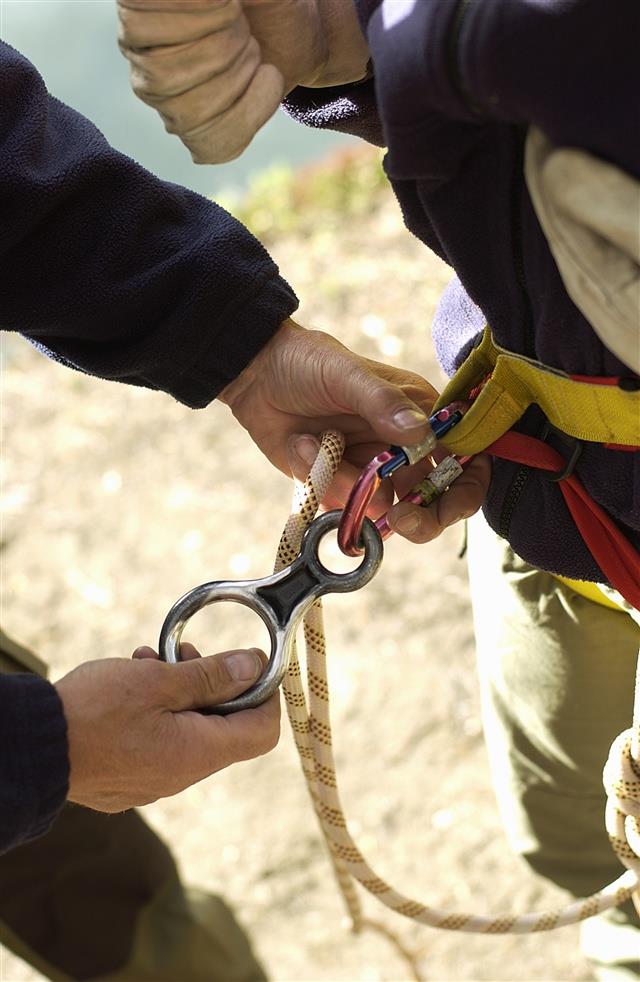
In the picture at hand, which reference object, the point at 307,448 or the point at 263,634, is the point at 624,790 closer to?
the point at 307,448

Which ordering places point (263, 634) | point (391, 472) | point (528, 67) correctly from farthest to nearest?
point (263, 634), point (391, 472), point (528, 67)

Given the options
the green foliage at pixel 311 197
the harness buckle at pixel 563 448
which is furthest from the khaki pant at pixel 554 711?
the green foliage at pixel 311 197

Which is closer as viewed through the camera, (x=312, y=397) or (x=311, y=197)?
(x=312, y=397)

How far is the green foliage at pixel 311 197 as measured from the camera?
3.07 m

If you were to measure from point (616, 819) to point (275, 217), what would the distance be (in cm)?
243

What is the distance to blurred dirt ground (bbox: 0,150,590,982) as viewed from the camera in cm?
170

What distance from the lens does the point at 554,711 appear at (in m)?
1.20

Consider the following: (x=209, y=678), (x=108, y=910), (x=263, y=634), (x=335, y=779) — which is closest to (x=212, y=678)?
(x=209, y=678)

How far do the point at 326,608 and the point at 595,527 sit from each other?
127 cm

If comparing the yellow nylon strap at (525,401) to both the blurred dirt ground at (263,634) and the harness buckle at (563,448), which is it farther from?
the blurred dirt ground at (263,634)

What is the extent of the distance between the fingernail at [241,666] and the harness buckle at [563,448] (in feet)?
0.91

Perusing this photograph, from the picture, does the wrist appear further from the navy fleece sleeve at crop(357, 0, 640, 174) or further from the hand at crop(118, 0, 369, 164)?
A: the navy fleece sleeve at crop(357, 0, 640, 174)

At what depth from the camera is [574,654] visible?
1157mm

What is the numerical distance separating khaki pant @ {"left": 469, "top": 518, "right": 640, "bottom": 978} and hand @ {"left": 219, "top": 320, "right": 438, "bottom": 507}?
195 millimetres
